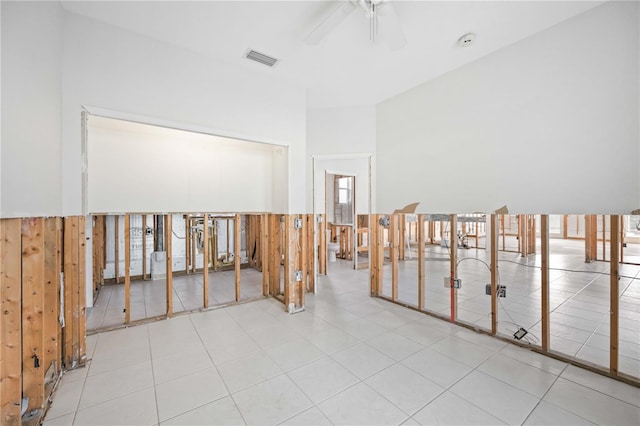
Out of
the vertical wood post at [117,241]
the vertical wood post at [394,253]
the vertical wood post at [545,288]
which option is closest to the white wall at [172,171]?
the vertical wood post at [394,253]

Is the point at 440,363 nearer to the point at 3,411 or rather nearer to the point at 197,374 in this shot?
the point at 197,374

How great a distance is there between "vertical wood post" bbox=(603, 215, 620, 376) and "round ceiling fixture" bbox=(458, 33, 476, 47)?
2.13 metres

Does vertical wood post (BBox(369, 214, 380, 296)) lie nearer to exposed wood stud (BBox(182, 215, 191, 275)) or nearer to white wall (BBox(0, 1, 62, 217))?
exposed wood stud (BBox(182, 215, 191, 275))

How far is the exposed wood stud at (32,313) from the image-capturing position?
1.72 meters

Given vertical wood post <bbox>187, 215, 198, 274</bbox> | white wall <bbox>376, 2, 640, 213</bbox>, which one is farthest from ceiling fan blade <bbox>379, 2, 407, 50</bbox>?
vertical wood post <bbox>187, 215, 198, 274</bbox>

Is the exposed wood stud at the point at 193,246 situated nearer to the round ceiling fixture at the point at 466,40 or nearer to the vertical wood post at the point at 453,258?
the vertical wood post at the point at 453,258

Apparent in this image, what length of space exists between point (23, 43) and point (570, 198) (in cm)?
446

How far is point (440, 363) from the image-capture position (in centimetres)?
246

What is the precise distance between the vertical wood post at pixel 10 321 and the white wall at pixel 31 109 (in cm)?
15

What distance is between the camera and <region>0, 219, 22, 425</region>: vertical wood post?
1440mm

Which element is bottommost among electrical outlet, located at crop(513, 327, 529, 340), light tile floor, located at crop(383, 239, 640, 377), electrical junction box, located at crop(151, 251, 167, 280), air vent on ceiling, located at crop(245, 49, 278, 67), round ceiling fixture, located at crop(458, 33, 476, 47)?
light tile floor, located at crop(383, 239, 640, 377)

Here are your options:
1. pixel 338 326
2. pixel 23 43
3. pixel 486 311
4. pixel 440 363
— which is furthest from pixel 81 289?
pixel 486 311

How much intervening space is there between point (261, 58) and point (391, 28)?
1681mm

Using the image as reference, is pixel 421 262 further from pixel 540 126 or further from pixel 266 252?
pixel 266 252
